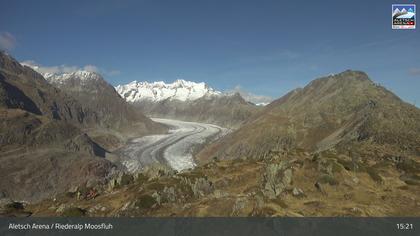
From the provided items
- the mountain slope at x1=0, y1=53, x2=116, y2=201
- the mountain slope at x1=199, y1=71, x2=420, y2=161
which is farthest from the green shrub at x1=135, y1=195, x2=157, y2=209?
the mountain slope at x1=0, y1=53, x2=116, y2=201

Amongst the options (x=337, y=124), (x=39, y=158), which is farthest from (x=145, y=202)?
(x=39, y=158)

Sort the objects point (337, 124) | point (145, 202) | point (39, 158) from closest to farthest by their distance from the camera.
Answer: point (145, 202), point (337, 124), point (39, 158)

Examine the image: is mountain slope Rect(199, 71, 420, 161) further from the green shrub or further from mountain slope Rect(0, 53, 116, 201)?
mountain slope Rect(0, 53, 116, 201)

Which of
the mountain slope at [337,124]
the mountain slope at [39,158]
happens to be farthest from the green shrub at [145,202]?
the mountain slope at [39,158]

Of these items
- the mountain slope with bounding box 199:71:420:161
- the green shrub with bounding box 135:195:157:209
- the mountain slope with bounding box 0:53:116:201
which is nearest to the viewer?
the green shrub with bounding box 135:195:157:209

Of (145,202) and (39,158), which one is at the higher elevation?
(39,158)

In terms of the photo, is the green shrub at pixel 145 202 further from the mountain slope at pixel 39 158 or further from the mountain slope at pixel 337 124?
the mountain slope at pixel 39 158

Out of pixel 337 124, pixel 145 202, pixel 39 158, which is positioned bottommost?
pixel 145 202

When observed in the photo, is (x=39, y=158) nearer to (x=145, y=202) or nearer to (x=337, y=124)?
(x=337, y=124)

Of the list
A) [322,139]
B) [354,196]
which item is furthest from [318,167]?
[322,139]
